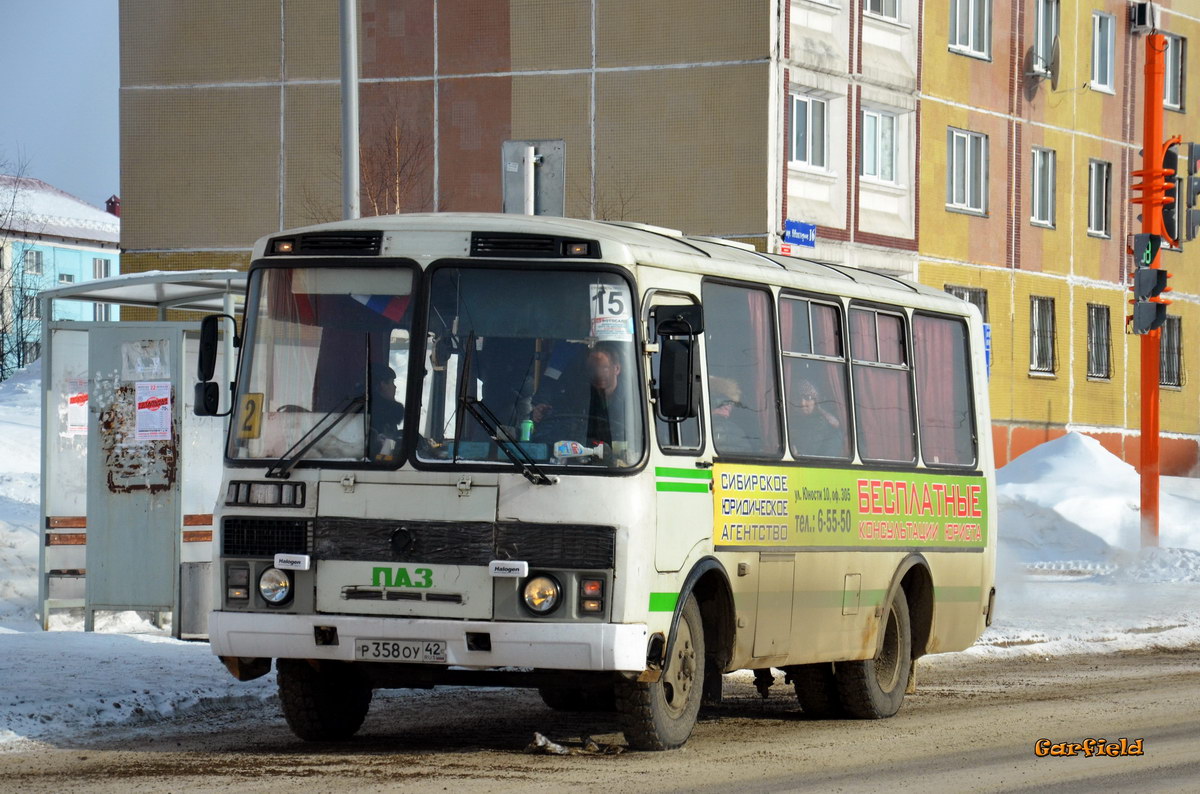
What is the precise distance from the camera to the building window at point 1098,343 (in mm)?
41125

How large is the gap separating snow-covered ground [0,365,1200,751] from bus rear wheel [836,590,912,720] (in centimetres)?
283

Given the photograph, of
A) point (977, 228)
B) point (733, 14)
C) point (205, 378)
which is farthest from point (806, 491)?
point (977, 228)

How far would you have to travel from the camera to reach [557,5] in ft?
112

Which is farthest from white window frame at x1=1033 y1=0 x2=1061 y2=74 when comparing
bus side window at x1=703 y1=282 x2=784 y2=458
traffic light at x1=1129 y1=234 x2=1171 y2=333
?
bus side window at x1=703 y1=282 x2=784 y2=458

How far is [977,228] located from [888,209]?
2.90 m

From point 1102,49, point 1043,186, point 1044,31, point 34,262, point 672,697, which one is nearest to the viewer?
point 672,697

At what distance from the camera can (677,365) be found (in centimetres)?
1019

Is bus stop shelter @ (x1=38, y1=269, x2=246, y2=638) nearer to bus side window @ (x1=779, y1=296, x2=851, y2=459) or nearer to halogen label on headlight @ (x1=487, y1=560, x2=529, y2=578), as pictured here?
bus side window @ (x1=779, y1=296, x2=851, y2=459)

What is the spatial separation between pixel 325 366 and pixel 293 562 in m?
1.00

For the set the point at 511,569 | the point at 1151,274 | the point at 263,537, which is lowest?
the point at 511,569

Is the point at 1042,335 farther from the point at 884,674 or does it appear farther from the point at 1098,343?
the point at 884,674

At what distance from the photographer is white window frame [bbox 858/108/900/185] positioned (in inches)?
1391

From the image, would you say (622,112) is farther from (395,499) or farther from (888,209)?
(395,499)

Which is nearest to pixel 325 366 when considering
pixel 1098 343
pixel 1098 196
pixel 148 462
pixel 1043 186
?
pixel 148 462
